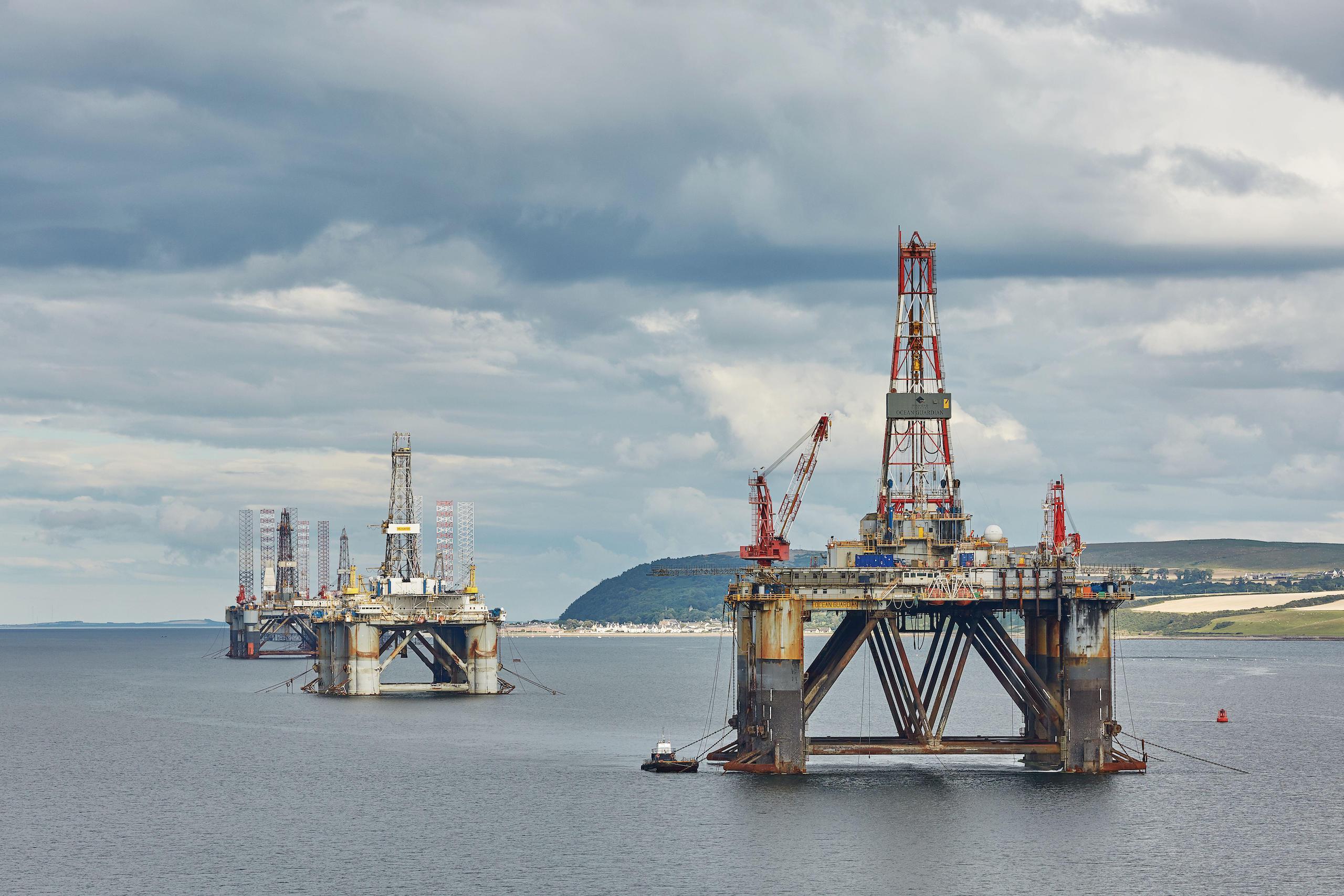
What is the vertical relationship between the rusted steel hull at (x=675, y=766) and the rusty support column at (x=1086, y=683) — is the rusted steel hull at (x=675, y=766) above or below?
below

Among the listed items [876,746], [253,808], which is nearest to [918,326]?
[876,746]

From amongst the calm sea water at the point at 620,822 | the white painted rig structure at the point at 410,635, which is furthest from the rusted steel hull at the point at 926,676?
the white painted rig structure at the point at 410,635

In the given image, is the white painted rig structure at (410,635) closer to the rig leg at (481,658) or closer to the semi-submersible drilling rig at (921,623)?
the rig leg at (481,658)

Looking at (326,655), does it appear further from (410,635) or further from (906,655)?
(906,655)

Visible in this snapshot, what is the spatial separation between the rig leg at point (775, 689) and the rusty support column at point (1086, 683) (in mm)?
15903

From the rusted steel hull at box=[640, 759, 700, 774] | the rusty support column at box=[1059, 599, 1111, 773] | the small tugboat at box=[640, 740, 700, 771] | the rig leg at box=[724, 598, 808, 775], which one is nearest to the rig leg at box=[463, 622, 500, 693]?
the small tugboat at box=[640, 740, 700, 771]

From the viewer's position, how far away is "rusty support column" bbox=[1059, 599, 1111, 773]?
323 feet

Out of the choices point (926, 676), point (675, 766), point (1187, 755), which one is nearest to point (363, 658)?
point (675, 766)

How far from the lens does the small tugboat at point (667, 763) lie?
106625mm

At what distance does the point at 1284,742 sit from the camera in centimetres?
14138

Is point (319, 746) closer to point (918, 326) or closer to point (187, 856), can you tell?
point (187, 856)

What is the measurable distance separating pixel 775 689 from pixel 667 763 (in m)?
15.6

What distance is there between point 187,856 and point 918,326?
54.0 m

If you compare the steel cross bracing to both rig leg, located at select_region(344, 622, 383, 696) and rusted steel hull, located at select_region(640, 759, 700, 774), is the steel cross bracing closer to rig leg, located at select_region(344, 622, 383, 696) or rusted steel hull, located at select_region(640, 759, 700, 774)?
rusted steel hull, located at select_region(640, 759, 700, 774)
